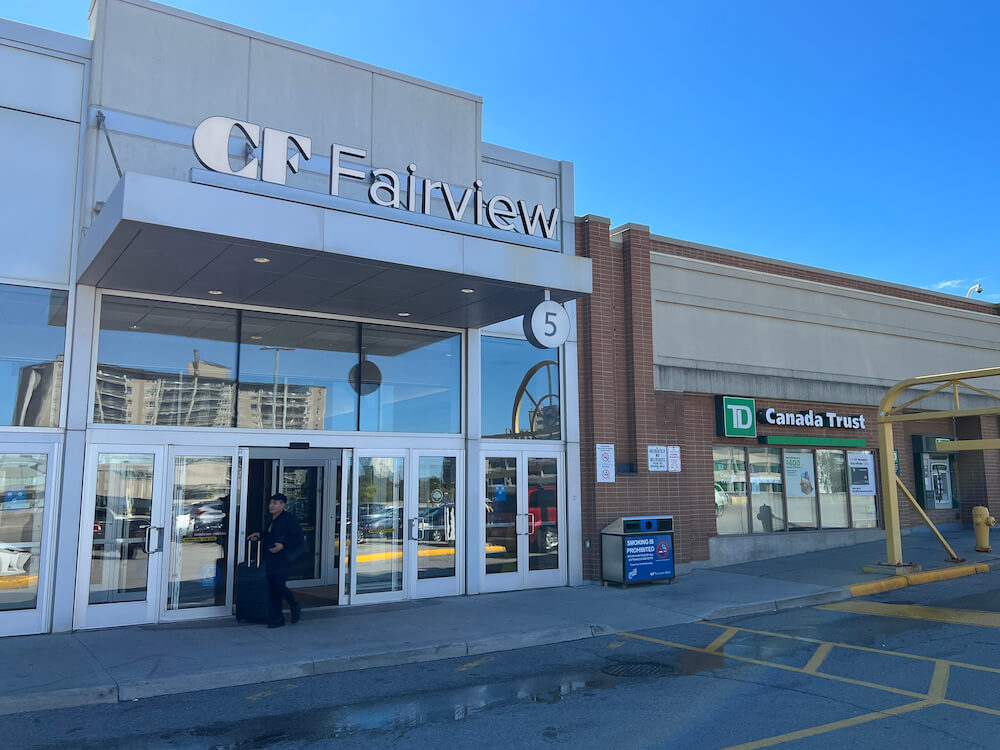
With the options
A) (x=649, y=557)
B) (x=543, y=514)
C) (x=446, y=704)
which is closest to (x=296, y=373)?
(x=543, y=514)

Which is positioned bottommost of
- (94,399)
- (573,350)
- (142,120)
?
(94,399)

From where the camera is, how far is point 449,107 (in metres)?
13.3

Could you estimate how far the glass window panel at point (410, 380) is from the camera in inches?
486

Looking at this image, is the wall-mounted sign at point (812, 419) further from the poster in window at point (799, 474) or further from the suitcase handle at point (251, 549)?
the suitcase handle at point (251, 549)

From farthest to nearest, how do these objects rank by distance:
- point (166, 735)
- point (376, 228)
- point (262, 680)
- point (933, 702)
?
point (376, 228) → point (262, 680) → point (933, 702) → point (166, 735)

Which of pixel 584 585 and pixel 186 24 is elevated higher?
pixel 186 24

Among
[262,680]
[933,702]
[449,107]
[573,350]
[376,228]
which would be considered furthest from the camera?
[573,350]

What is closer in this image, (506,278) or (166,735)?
(166,735)

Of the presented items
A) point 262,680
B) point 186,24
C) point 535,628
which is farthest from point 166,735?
point 186,24

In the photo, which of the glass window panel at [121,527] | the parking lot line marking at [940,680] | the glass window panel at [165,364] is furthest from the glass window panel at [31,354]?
the parking lot line marking at [940,680]

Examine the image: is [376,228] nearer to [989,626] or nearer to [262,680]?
[262,680]

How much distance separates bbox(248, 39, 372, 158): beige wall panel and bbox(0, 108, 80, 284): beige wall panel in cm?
260

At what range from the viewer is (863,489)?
1869 centimetres

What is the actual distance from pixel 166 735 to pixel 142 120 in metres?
8.03
